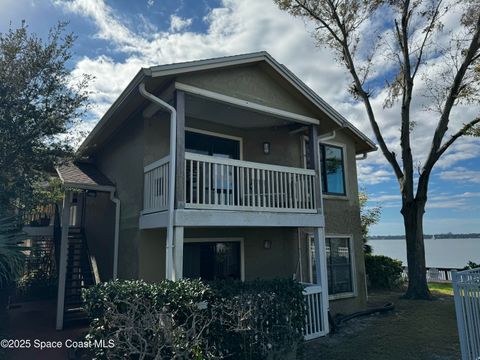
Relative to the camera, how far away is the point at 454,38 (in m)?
13.4

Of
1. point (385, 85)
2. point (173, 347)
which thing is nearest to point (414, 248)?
point (385, 85)

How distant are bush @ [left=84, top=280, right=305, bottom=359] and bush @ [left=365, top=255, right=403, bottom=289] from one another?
464 inches

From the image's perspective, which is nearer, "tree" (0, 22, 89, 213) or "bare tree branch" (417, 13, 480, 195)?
"tree" (0, 22, 89, 213)

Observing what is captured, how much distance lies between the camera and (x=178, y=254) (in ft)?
21.1

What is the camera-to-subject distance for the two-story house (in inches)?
283

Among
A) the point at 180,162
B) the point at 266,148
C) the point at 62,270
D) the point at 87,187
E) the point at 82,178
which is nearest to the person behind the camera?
the point at 180,162

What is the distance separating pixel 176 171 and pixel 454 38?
13394 mm

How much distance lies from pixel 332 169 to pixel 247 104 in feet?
17.7

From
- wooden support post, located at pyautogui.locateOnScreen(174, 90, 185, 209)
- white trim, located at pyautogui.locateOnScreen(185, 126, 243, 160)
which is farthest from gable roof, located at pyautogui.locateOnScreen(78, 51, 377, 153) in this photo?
white trim, located at pyautogui.locateOnScreen(185, 126, 243, 160)

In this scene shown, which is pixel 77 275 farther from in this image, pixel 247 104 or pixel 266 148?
pixel 247 104

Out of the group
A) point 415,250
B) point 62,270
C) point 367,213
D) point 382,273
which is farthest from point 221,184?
point 367,213

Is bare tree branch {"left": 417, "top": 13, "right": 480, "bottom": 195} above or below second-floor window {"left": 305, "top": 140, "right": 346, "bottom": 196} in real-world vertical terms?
above

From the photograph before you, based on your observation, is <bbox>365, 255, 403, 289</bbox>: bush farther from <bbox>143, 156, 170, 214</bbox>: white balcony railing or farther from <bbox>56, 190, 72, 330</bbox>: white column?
<bbox>56, 190, 72, 330</bbox>: white column

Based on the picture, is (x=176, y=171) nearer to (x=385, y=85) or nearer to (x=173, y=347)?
(x=173, y=347)
